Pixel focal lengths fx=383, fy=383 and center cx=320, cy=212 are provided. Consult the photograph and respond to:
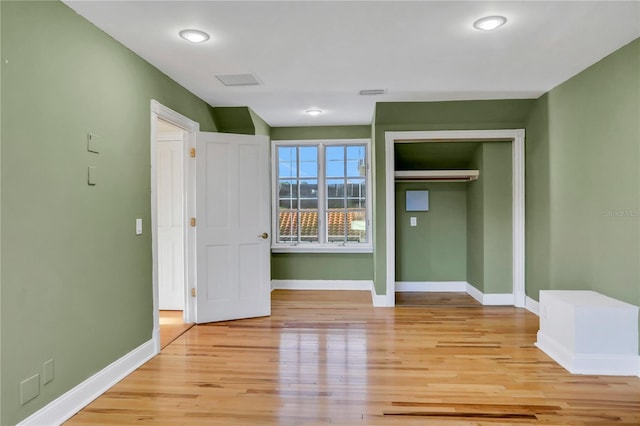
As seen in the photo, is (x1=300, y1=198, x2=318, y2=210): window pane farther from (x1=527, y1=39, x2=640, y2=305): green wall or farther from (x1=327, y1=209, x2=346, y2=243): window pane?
(x1=527, y1=39, x2=640, y2=305): green wall

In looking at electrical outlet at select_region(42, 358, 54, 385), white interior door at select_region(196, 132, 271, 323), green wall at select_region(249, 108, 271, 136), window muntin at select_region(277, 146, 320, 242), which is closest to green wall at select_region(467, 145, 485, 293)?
window muntin at select_region(277, 146, 320, 242)

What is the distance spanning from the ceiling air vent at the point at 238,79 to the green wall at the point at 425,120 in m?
1.50

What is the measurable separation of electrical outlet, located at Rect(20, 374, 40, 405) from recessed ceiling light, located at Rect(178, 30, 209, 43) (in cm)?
226

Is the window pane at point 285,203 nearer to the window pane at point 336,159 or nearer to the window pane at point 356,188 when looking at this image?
the window pane at point 336,159

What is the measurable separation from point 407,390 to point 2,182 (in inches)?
102

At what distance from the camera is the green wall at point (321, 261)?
564cm

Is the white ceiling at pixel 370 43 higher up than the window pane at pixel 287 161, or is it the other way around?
the white ceiling at pixel 370 43

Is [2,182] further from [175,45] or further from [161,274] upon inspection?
[161,274]

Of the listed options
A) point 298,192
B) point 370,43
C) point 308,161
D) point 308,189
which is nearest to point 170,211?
point 298,192

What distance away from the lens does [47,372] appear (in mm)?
2115

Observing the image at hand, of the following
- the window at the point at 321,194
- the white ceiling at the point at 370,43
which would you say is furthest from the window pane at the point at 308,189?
the white ceiling at the point at 370,43

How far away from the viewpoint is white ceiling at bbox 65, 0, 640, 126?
2324mm

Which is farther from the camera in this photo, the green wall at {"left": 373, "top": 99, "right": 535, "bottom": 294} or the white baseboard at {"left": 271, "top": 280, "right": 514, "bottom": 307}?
the white baseboard at {"left": 271, "top": 280, "right": 514, "bottom": 307}

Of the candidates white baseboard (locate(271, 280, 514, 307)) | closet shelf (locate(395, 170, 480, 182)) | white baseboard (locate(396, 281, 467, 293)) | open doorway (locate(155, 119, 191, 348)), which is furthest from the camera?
white baseboard (locate(396, 281, 467, 293))
